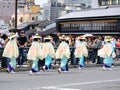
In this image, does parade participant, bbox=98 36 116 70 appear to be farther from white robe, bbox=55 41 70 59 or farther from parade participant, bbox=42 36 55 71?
parade participant, bbox=42 36 55 71

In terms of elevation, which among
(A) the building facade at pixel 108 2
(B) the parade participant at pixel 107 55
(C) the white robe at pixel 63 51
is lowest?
(B) the parade participant at pixel 107 55

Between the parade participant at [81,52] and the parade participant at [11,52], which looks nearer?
the parade participant at [11,52]

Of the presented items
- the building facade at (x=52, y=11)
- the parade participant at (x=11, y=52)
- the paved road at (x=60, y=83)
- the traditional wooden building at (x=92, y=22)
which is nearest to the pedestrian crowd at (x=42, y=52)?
the parade participant at (x=11, y=52)

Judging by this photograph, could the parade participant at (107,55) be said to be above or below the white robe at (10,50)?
below

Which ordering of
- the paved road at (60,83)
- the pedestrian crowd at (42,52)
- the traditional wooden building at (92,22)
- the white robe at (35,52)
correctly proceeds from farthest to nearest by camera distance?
the traditional wooden building at (92,22) → the pedestrian crowd at (42,52) → the white robe at (35,52) → the paved road at (60,83)

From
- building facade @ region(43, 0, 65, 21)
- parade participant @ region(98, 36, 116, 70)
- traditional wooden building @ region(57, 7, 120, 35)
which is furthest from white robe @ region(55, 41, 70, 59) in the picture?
building facade @ region(43, 0, 65, 21)

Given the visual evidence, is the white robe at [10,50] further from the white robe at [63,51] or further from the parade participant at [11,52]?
the white robe at [63,51]

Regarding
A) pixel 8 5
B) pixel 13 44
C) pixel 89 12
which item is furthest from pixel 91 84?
pixel 8 5

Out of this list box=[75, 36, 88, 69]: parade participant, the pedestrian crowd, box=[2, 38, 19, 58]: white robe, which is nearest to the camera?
the pedestrian crowd

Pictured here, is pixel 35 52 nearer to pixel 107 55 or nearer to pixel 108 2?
pixel 107 55

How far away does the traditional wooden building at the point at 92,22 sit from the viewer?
55438mm

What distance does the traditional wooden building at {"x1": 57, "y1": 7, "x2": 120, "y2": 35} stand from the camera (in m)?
55.4

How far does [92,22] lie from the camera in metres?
58.3

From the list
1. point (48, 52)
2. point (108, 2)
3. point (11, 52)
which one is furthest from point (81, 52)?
point (108, 2)
